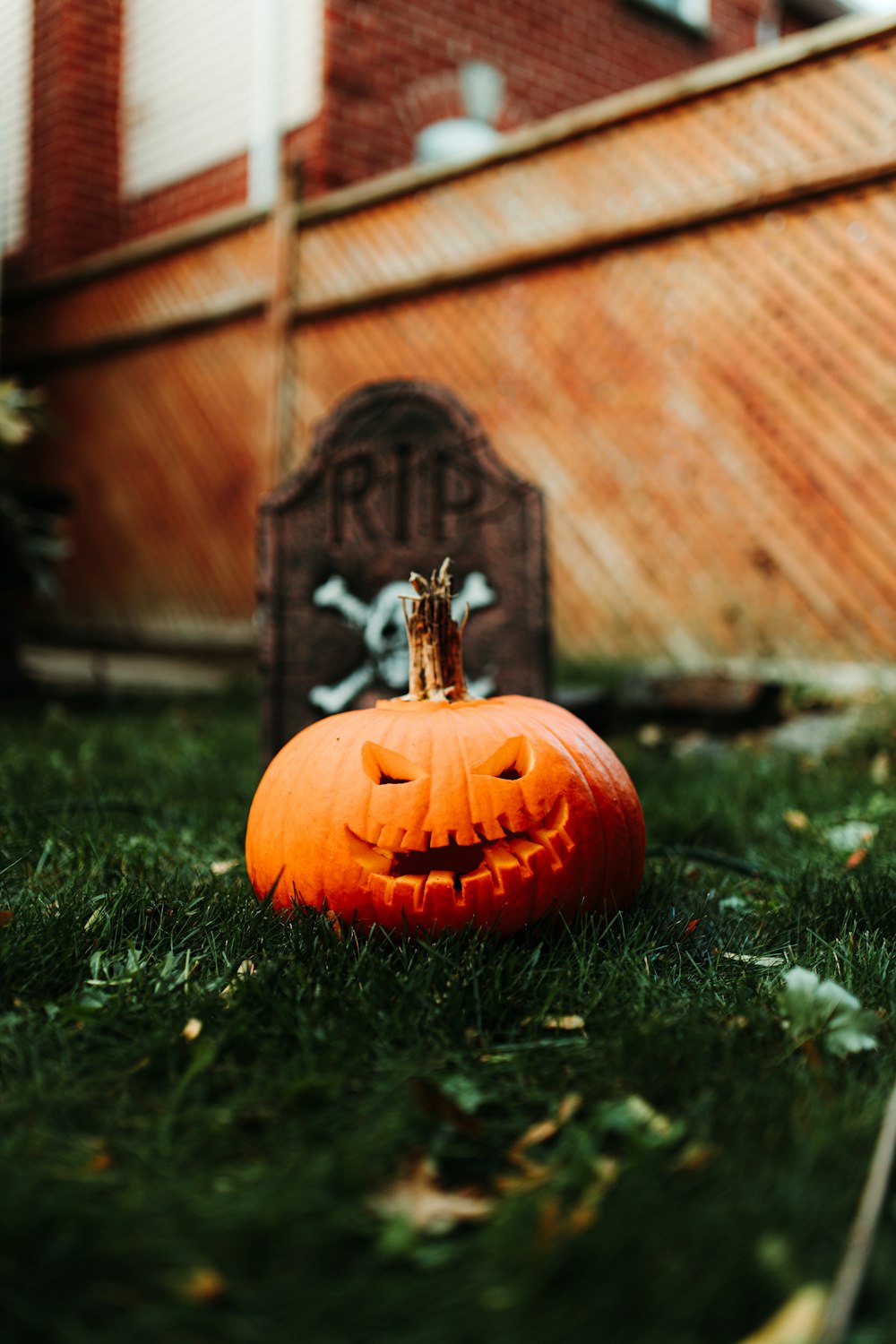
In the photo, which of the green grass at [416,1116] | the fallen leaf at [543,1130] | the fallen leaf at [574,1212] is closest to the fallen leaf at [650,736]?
the green grass at [416,1116]

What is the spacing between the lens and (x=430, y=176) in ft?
Answer: 18.6

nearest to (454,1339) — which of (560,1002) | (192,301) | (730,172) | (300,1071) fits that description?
(300,1071)

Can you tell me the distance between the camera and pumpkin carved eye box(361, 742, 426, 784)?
5.80ft

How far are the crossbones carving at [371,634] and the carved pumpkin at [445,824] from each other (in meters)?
1.17

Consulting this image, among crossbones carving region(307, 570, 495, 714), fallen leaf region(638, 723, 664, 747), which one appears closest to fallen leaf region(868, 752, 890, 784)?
fallen leaf region(638, 723, 664, 747)

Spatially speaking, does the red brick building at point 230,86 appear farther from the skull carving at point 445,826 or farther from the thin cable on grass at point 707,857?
the skull carving at point 445,826

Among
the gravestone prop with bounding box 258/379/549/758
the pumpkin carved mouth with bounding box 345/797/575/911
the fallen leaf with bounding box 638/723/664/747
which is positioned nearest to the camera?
A: the pumpkin carved mouth with bounding box 345/797/575/911

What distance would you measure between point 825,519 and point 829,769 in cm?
149

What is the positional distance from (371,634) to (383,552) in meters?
0.24

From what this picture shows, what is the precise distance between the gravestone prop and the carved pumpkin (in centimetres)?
112

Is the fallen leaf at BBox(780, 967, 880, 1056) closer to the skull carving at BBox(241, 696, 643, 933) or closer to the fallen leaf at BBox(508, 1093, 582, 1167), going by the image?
the fallen leaf at BBox(508, 1093, 582, 1167)

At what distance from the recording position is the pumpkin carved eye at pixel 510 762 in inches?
69.7

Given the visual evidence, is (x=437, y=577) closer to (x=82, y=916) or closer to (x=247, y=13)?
(x=82, y=916)

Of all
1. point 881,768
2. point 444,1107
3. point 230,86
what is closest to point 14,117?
point 230,86
